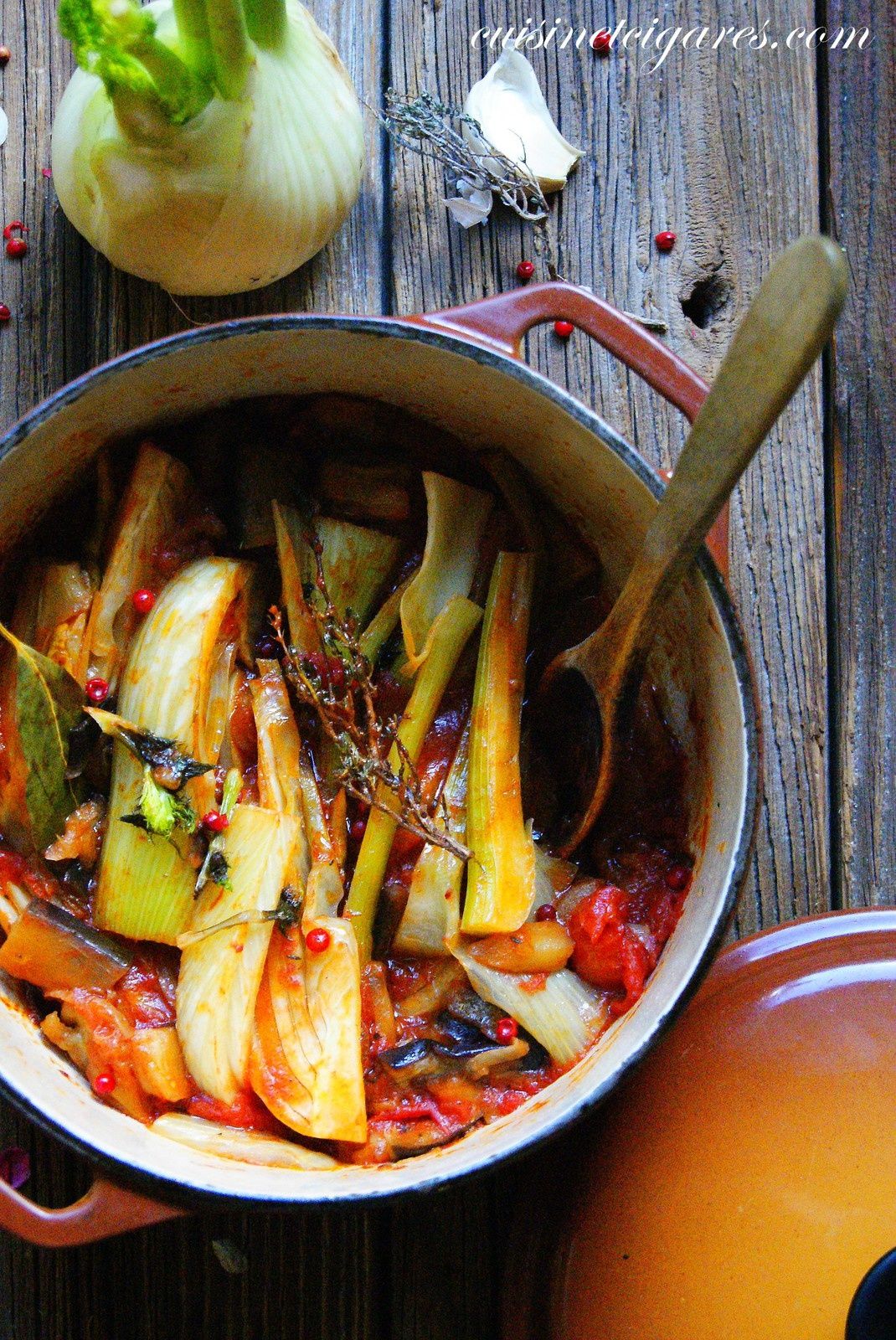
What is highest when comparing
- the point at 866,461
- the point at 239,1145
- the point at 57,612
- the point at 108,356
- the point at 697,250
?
the point at 697,250

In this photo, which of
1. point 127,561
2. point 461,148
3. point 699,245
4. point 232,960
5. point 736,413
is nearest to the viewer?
point 736,413

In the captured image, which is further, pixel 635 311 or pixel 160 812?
pixel 635 311

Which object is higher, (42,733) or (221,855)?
(42,733)

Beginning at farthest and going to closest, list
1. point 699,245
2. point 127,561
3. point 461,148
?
point 699,245 → point 461,148 → point 127,561

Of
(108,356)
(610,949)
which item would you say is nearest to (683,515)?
(610,949)

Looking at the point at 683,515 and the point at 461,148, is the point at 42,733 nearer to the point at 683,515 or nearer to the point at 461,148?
the point at 683,515

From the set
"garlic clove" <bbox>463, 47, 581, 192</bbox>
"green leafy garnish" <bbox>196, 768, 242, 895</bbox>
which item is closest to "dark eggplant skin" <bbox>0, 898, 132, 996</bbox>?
"green leafy garnish" <bbox>196, 768, 242, 895</bbox>

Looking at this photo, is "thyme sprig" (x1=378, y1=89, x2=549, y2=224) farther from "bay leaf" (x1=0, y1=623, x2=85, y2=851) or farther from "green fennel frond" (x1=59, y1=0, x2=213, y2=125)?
"bay leaf" (x1=0, y1=623, x2=85, y2=851)
